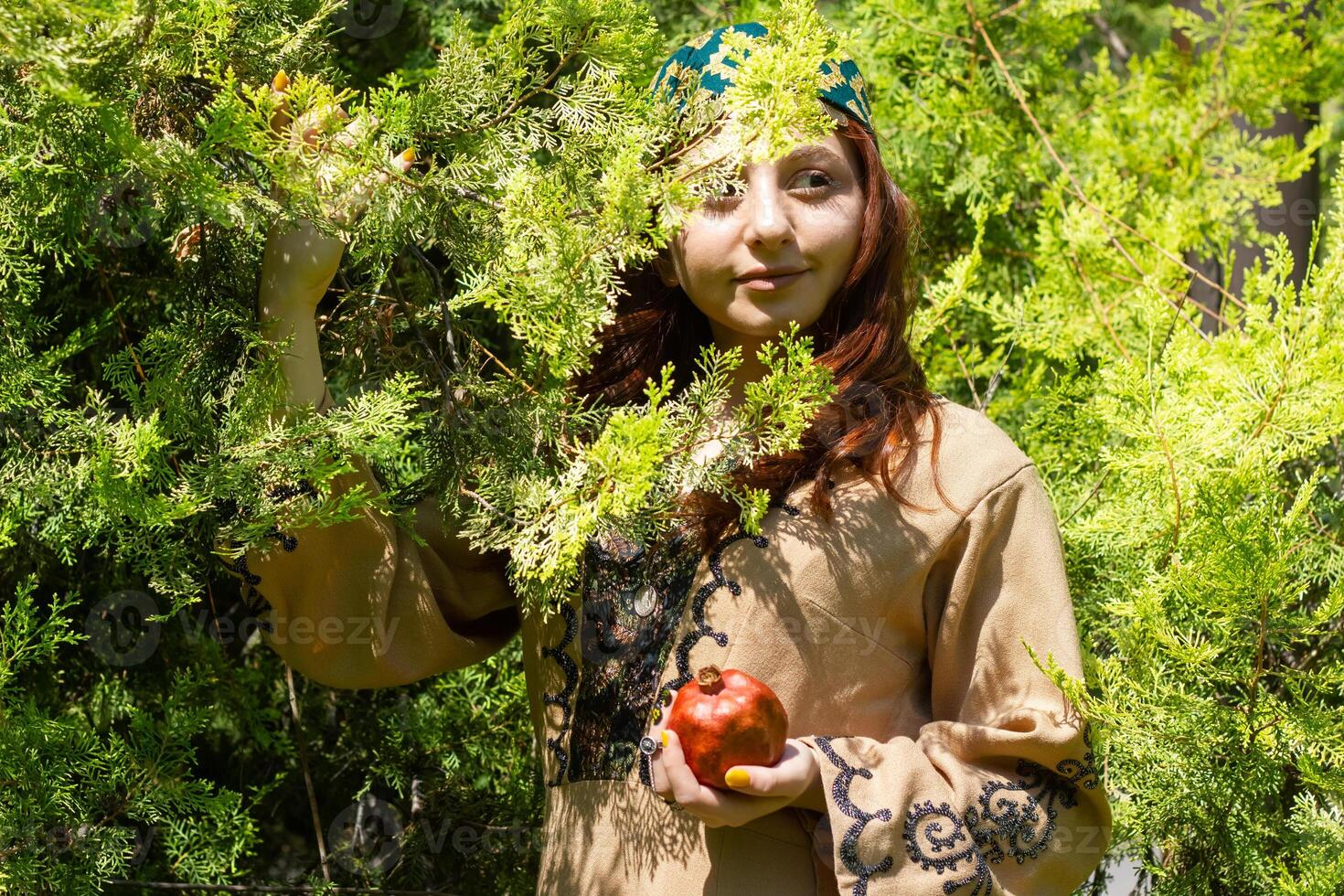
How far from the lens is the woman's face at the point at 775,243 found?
172cm

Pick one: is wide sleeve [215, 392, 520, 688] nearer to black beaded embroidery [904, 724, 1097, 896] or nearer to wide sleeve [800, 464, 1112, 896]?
wide sleeve [800, 464, 1112, 896]

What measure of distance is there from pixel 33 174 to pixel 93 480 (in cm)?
35

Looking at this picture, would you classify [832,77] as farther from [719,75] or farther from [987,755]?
[987,755]

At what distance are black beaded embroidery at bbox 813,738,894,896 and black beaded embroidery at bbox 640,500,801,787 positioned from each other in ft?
0.67

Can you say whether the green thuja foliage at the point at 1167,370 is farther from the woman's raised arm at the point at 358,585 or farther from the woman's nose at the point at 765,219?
the woman's raised arm at the point at 358,585

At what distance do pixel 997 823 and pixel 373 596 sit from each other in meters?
0.80

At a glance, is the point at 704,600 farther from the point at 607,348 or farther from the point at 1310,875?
the point at 1310,875

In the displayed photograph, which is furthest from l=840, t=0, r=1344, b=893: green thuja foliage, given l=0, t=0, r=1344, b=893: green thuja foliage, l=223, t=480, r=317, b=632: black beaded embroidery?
l=223, t=480, r=317, b=632: black beaded embroidery

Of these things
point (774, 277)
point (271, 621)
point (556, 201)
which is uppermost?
point (556, 201)

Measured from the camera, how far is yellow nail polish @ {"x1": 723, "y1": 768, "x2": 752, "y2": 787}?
1.50 metres

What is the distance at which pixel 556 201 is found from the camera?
1493mm

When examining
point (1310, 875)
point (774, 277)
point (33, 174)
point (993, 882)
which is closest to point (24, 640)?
point (33, 174)

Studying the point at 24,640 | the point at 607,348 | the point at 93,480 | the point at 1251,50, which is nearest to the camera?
the point at 93,480

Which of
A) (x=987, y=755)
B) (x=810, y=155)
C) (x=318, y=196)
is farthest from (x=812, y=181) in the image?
(x=987, y=755)
